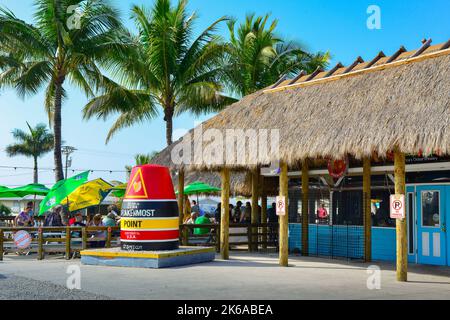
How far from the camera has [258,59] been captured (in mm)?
29078

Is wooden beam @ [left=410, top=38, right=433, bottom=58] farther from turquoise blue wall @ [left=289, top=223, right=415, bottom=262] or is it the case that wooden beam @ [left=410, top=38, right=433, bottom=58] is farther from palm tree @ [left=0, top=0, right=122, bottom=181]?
palm tree @ [left=0, top=0, right=122, bottom=181]

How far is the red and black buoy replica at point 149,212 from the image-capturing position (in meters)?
14.4

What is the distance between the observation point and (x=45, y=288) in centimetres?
1082

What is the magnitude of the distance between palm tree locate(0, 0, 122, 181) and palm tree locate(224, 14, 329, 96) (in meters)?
5.56

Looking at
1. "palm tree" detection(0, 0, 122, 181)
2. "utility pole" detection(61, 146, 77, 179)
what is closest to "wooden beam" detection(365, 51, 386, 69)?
"palm tree" detection(0, 0, 122, 181)

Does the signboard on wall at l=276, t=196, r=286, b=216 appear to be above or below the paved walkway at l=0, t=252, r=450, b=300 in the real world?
above

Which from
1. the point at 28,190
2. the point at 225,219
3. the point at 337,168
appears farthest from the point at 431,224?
the point at 28,190

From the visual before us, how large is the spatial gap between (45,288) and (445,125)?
760 centimetres

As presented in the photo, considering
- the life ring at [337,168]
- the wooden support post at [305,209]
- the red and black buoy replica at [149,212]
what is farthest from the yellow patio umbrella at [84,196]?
the life ring at [337,168]

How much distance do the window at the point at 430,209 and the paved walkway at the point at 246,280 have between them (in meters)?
1.25
